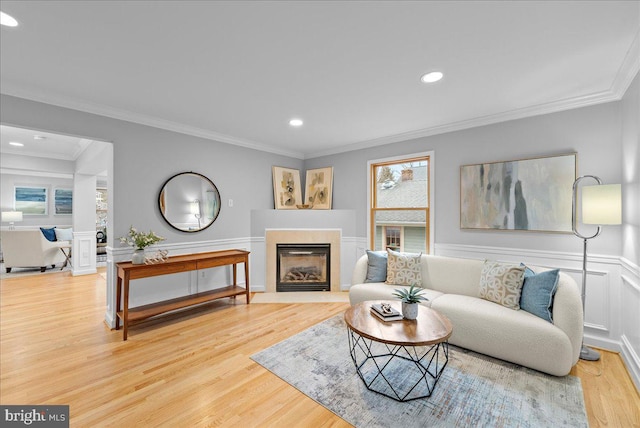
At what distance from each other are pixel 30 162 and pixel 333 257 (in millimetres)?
6663

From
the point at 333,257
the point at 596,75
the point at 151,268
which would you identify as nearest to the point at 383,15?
the point at 596,75

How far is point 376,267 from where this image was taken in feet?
11.9

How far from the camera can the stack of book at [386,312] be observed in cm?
220

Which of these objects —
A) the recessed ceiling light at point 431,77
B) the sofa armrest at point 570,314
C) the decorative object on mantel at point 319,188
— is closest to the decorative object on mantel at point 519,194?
the sofa armrest at point 570,314

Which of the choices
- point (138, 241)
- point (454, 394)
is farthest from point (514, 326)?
point (138, 241)

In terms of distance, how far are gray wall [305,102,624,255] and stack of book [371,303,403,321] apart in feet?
6.09

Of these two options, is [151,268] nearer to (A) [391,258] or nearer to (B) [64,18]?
(B) [64,18]

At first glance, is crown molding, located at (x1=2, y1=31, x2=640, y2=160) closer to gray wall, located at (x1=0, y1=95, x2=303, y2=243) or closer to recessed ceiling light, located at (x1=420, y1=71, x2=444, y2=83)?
gray wall, located at (x1=0, y1=95, x2=303, y2=243)

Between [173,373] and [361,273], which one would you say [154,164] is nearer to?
[173,373]

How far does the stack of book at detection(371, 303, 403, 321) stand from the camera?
2197 mm

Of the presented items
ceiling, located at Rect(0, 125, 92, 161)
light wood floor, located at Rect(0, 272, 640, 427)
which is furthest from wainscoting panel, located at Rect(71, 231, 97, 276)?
light wood floor, located at Rect(0, 272, 640, 427)

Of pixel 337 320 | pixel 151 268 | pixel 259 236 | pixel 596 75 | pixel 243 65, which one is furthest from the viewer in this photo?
pixel 259 236

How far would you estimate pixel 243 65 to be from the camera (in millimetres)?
2207

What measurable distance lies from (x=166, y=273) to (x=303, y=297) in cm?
199
